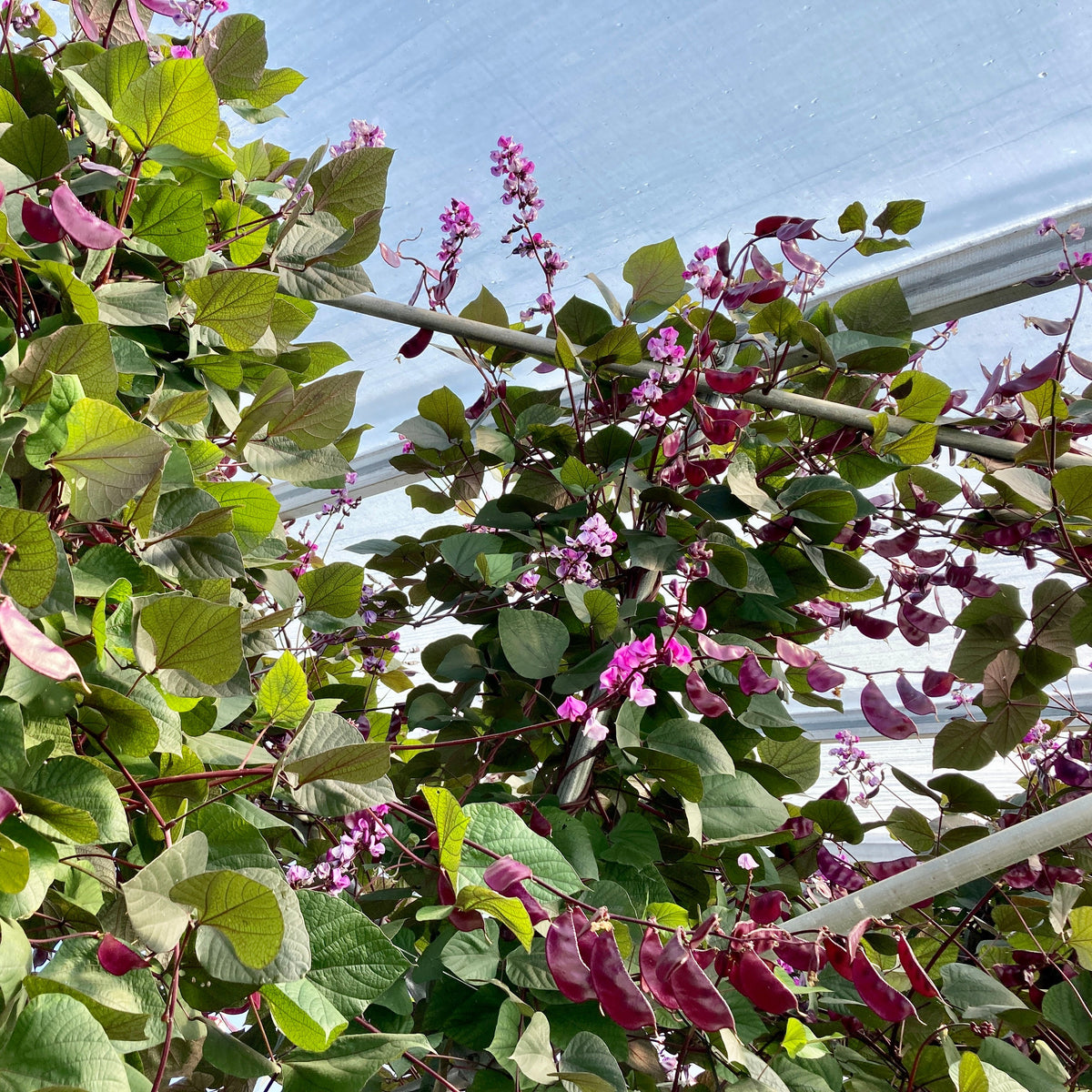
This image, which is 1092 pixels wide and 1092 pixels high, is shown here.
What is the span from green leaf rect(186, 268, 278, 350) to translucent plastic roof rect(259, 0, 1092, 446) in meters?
0.90

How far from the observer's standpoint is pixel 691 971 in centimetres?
38

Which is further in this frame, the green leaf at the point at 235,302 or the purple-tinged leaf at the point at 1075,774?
the purple-tinged leaf at the point at 1075,774

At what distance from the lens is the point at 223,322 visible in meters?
0.49

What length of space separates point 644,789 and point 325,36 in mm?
1225

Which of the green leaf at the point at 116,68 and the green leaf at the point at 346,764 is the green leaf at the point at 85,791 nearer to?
the green leaf at the point at 346,764

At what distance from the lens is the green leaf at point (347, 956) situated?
0.40 m

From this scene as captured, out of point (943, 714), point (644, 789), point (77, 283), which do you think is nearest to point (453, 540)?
point (644, 789)

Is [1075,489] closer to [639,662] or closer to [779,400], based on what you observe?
[779,400]

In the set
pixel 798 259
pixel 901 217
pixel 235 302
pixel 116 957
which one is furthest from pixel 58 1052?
pixel 901 217

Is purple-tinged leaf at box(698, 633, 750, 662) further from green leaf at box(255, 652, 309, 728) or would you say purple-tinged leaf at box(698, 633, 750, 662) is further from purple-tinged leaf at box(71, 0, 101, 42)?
purple-tinged leaf at box(71, 0, 101, 42)

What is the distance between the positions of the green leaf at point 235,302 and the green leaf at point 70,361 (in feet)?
0.34

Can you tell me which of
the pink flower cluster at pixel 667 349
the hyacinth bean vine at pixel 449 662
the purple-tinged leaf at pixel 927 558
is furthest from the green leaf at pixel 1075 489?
the pink flower cluster at pixel 667 349

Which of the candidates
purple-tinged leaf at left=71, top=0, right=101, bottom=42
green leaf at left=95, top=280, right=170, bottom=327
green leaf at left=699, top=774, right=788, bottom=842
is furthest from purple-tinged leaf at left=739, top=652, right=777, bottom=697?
purple-tinged leaf at left=71, top=0, right=101, bottom=42

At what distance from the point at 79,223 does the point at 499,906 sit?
1.24 ft
